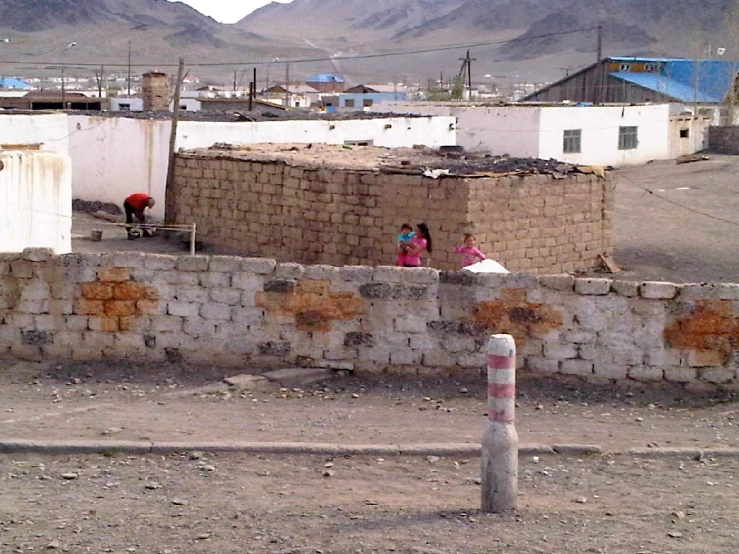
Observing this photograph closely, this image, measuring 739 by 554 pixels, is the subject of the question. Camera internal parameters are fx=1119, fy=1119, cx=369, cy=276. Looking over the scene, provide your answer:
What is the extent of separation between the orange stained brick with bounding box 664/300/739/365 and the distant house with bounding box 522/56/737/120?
148 ft

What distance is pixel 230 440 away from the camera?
709 centimetres

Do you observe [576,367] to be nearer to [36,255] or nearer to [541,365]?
[541,365]

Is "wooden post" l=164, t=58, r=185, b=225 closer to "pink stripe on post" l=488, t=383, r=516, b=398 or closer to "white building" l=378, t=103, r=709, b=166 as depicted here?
"white building" l=378, t=103, r=709, b=166

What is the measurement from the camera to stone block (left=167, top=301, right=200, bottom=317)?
8891 mm

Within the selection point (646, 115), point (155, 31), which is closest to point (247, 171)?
point (646, 115)

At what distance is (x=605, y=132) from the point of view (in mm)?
39219

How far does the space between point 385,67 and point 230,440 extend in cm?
11275

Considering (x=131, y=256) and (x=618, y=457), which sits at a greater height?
(x=131, y=256)

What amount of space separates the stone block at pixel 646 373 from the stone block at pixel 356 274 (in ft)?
6.96

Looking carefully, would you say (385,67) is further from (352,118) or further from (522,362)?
(522,362)

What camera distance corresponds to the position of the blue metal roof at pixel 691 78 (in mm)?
55844

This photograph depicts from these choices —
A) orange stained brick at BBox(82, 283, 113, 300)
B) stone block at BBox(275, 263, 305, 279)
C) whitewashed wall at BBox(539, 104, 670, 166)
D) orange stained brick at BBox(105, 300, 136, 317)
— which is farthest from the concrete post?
whitewashed wall at BBox(539, 104, 670, 166)

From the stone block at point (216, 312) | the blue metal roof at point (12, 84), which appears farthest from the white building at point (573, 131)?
the blue metal roof at point (12, 84)

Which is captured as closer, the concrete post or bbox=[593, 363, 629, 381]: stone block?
the concrete post
